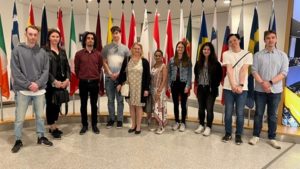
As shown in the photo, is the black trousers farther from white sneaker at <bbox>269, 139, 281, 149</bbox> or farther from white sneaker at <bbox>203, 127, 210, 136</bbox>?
white sneaker at <bbox>269, 139, 281, 149</bbox>

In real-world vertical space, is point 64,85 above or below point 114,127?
above

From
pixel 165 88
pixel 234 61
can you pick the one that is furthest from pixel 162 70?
pixel 234 61

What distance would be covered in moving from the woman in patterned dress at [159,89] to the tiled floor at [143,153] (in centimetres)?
28

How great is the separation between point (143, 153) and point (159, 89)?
113cm

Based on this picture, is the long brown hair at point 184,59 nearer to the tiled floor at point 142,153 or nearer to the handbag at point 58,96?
the tiled floor at point 142,153

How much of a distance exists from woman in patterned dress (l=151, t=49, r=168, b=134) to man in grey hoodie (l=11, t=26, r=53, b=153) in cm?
156

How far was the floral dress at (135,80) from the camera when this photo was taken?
3.66 m

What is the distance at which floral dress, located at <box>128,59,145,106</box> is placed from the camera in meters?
3.66

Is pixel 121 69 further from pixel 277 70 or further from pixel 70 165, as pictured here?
pixel 277 70

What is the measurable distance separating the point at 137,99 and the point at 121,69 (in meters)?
0.54

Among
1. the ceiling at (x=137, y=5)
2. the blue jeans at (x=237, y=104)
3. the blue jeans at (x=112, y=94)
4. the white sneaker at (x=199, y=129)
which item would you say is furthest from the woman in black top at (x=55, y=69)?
the ceiling at (x=137, y=5)

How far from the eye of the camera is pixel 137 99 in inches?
145

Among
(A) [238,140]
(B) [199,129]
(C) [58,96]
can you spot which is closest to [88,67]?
(C) [58,96]

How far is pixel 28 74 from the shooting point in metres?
2.94
